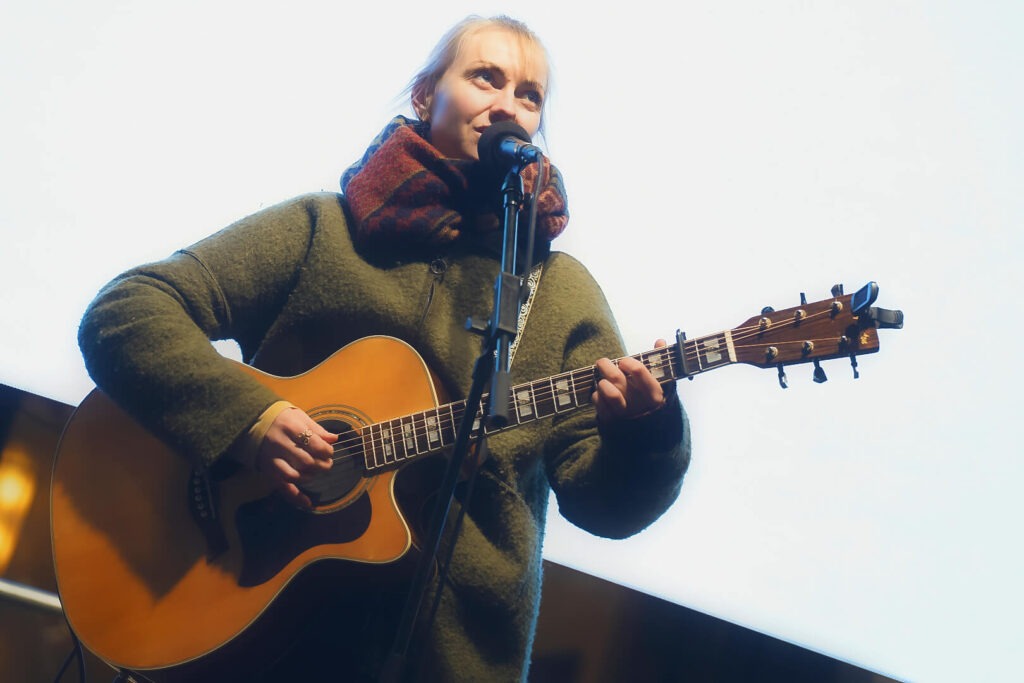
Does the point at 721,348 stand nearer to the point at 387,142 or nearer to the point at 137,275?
the point at 387,142

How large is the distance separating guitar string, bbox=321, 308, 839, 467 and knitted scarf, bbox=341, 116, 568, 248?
316 mm

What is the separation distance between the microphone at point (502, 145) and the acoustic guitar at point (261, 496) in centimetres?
33

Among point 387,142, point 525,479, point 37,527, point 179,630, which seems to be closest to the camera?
point 179,630

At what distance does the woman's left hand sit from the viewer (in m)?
1.04

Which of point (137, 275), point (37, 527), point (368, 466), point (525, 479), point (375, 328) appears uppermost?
point (137, 275)

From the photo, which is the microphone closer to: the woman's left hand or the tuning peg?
the woman's left hand

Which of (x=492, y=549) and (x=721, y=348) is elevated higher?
(x=721, y=348)

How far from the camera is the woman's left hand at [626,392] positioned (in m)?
1.04

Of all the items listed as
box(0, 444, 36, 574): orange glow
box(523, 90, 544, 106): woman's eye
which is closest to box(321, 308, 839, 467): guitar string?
box(523, 90, 544, 106): woman's eye

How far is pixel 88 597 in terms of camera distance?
1.09 meters

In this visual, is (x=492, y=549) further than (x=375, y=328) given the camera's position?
No

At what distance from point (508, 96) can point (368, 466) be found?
74cm

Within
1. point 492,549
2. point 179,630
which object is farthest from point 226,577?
point 492,549

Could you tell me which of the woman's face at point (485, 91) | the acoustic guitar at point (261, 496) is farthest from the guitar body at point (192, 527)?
the woman's face at point (485, 91)
